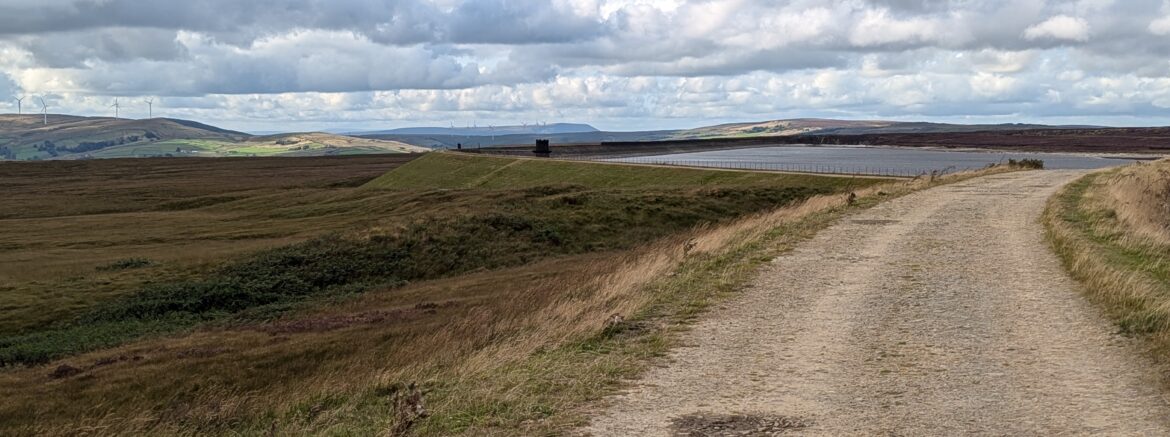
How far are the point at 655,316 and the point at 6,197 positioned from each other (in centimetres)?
12804

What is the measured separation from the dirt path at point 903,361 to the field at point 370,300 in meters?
1.00

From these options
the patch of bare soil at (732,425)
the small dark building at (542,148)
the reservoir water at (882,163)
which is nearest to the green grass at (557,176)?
the reservoir water at (882,163)

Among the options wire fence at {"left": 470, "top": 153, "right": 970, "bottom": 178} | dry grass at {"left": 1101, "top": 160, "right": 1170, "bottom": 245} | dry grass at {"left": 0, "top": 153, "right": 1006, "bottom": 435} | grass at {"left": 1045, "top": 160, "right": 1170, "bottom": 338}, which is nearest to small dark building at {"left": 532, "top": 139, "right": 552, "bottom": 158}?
wire fence at {"left": 470, "top": 153, "right": 970, "bottom": 178}

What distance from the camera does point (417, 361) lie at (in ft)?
54.2

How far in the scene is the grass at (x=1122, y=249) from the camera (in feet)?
44.0

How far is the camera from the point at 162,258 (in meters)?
51.9

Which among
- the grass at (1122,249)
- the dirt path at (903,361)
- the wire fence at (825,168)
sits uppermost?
the wire fence at (825,168)

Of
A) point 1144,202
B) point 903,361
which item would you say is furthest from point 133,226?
point 903,361

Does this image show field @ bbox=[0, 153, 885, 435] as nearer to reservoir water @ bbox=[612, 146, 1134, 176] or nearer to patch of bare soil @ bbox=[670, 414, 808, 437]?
patch of bare soil @ bbox=[670, 414, 808, 437]

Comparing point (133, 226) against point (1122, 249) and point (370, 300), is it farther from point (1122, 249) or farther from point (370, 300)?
point (1122, 249)

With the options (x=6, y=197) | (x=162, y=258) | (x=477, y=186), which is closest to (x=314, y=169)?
(x=6, y=197)

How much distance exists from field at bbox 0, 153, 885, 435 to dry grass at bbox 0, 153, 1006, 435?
0.07 metres

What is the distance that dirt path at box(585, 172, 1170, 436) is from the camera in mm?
9398

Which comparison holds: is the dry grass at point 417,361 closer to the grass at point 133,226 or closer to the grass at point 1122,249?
the grass at point 1122,249
